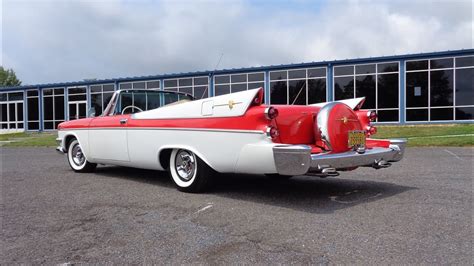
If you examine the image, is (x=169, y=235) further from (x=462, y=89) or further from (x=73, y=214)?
(x=462, y=89)

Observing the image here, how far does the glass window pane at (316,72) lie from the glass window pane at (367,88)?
2.11 metres

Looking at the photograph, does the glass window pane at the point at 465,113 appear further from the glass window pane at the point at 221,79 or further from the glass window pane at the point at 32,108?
the glass window pane at the point at 32,108

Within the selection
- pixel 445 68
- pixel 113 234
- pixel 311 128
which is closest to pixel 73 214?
pixel 113 234

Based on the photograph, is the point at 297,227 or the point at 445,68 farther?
the point at 445,68

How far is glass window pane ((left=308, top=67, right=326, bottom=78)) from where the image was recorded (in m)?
25.9

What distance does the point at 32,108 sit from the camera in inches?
1430

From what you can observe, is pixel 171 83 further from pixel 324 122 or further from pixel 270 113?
pixel 270 113

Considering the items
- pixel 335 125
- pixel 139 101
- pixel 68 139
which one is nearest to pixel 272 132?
pixel 335 125

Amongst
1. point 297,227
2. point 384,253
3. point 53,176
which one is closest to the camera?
point 384,253

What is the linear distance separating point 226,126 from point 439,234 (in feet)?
8.00

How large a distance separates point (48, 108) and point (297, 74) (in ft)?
72.8

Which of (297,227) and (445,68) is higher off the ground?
(445,68)

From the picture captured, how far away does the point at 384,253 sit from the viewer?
3.14 meters

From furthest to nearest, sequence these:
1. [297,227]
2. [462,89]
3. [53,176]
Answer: [462,89]
[53,176]
[297,227]
